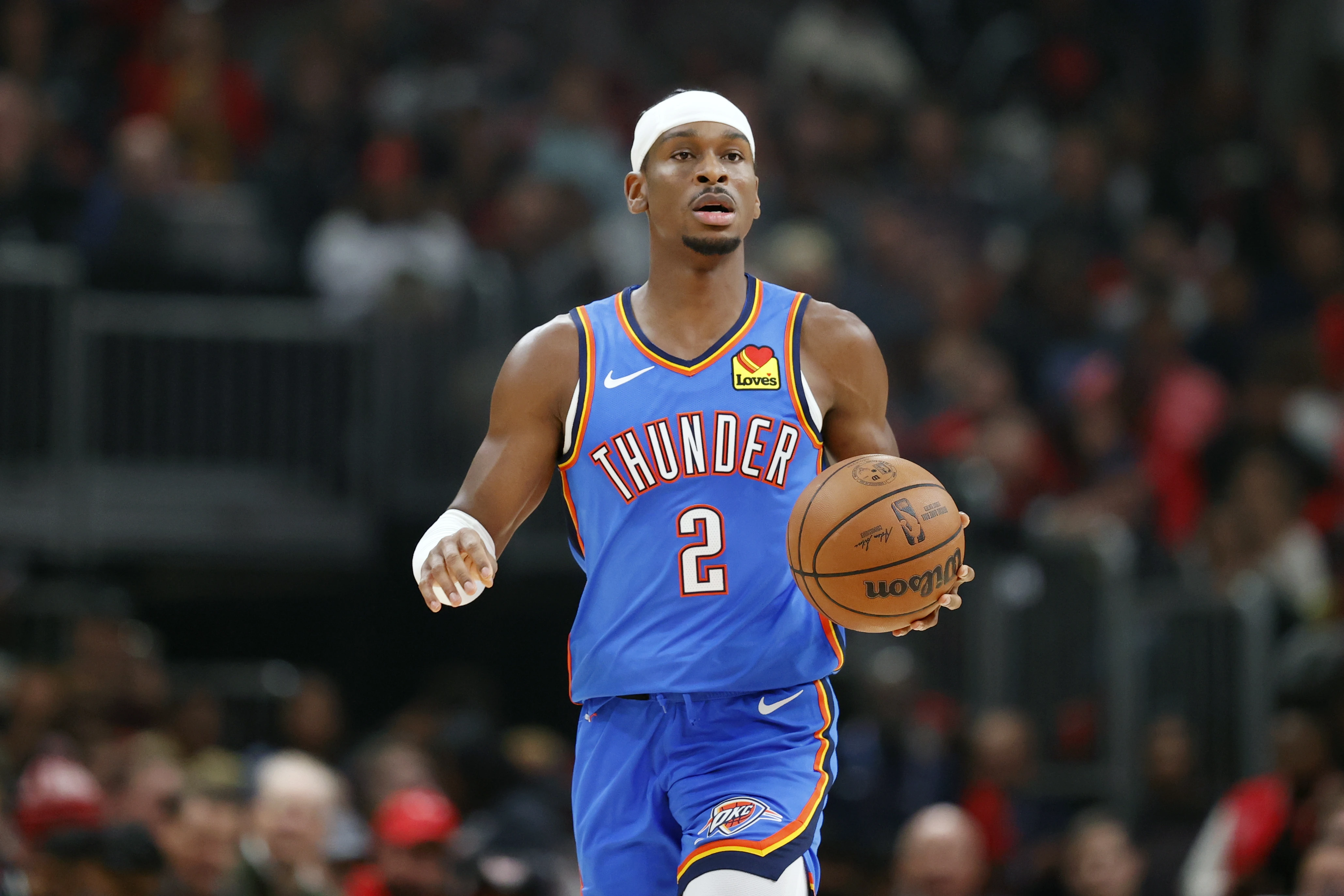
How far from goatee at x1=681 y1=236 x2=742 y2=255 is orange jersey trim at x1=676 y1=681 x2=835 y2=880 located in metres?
1.21

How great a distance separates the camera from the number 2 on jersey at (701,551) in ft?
16.3

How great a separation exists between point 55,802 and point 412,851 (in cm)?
163

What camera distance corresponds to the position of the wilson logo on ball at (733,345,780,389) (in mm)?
5121

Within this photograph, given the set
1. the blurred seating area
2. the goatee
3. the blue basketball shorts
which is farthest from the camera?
the blurred seating area

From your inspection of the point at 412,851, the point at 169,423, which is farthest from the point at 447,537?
the point at 169,423

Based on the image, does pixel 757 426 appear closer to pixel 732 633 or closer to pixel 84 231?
→ pixel 732 633

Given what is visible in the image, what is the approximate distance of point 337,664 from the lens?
11.5m

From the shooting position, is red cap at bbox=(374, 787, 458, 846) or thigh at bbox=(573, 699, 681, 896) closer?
thigh at bbox=(573, 699, 681, 896)

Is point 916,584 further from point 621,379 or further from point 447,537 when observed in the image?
point 447,537

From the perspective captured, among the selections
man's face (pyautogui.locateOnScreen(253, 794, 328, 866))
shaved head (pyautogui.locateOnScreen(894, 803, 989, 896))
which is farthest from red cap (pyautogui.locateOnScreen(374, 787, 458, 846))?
shaved head (pyautogui.locateOnScreen(894, 803, 989, 896))

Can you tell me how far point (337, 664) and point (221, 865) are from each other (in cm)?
373

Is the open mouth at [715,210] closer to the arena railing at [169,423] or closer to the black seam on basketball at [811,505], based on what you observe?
the black seam on basketball at [811,505]

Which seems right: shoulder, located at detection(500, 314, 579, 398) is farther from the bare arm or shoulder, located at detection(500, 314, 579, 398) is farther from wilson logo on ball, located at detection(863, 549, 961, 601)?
wilson logo on ball, located at detection(863, 549, 961, 601)

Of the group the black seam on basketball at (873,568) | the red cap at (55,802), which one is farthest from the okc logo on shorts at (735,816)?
the red cap at (55,802)
